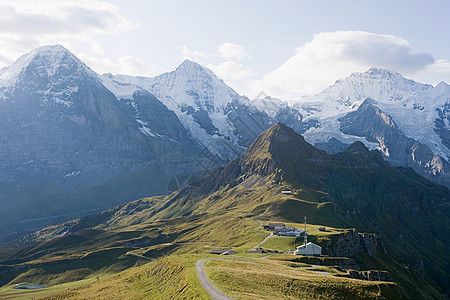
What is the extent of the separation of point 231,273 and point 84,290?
64.0m

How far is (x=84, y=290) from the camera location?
414 feet

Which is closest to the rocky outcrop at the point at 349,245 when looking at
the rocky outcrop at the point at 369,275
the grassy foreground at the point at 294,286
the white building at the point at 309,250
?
the white building at the point at 309,250

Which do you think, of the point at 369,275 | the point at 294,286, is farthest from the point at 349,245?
the point at 294,286

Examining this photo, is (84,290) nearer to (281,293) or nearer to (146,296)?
(146,296)

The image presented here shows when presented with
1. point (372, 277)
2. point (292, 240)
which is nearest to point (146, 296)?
point (372, 277)

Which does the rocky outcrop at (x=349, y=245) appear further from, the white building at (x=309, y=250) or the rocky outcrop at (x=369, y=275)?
the rocky outcrop at (x=369, y=275)

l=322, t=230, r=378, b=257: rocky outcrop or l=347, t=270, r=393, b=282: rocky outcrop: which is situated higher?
l=347, t=270, r=393, b=282: rocky outcrop

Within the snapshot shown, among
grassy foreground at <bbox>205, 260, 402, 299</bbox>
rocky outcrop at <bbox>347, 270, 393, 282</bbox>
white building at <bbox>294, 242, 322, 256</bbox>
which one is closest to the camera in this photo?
grassy foreground at <bbox>205, 260, 402, 299</bbox>

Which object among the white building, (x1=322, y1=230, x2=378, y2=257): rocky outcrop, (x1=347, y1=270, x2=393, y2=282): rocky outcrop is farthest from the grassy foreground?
(x1=322, y1=230, x2=378, y2=257): rocky outcrop

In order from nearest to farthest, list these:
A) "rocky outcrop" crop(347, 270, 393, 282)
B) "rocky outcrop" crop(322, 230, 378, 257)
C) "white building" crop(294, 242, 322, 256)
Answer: "rocky outcrop" crop(347, 270, 393, 282) → "white building" crop(294, 242, 322, 256) → "rocky outcrop" crop(322, 230, 378, 257)

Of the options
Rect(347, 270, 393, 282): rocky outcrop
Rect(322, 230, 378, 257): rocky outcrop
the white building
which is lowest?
Rect(322, 230, 378, 257): rocky outcrop

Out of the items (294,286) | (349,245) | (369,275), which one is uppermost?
(294,286)

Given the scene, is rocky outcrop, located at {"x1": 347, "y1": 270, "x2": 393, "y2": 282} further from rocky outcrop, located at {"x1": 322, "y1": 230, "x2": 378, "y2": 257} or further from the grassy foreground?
the grassy foreground

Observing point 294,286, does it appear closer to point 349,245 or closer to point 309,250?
point 309,250
